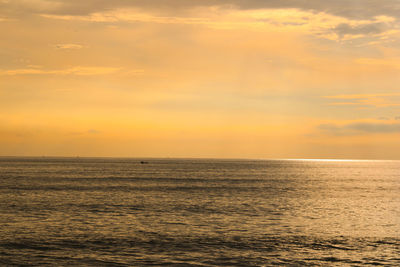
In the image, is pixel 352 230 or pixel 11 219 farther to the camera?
pixel 11 219

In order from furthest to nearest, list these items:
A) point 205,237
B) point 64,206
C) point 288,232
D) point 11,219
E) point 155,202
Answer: point 155,202, point 64,206, point 11,219, point 288,232, point 205,237

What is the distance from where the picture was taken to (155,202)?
75.2 metres

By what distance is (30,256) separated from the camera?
3541 cm

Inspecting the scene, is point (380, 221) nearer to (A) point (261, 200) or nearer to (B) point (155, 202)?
(A) point (261, 200)

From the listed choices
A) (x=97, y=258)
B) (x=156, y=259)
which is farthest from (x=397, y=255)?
(x=97, y=258)

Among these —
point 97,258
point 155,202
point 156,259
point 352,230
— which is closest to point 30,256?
point 97,258

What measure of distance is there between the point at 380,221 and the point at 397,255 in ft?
66.5

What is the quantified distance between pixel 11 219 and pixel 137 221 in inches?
606

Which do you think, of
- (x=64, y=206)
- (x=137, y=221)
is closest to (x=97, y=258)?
(x=137, y=221)

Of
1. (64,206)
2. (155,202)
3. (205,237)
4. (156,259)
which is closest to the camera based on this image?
(156,259)

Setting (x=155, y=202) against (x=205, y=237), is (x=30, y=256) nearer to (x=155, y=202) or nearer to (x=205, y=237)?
(x=205, y=237)

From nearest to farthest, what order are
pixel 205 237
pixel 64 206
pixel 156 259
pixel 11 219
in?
pixel 156 259 → pixel 205 237 → pixel 11 219 → pixel 64 206

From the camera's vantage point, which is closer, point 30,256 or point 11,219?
point 30,256

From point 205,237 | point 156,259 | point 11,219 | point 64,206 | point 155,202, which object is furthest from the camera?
point 155,202
